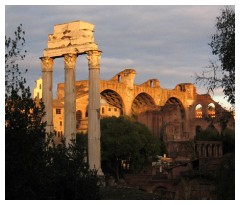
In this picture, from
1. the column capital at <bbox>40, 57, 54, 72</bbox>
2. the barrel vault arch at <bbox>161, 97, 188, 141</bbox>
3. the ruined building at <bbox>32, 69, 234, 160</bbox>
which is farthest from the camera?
the barrel vault arch at <bbox>161, 97, 188, 141</bbox>

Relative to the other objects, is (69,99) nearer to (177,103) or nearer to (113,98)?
(113,98)

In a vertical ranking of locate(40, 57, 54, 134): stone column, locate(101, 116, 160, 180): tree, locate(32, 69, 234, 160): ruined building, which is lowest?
locate(101, 116, 160, 180): tree

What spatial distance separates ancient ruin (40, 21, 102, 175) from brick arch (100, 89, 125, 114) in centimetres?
3301

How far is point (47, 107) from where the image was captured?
2591 cm

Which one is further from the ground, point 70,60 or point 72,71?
point 70,60

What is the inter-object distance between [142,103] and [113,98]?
6.02m

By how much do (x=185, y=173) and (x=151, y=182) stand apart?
497 cm

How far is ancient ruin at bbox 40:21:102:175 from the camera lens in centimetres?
2466

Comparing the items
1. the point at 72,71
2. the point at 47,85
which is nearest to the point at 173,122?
the point at 47,85

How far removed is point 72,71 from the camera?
25.7m

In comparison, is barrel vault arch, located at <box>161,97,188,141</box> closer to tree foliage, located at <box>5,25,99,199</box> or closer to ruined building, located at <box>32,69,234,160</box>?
ruined building, located at <box>32,69,234,160</box>

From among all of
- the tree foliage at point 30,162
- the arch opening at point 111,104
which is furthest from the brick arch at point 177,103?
the tree foliage at point 30,162

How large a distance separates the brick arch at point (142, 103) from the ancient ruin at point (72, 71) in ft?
A: 128

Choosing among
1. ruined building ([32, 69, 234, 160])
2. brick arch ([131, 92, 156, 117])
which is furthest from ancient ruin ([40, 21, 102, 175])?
brick arch ([131, 92, 156, 117])
